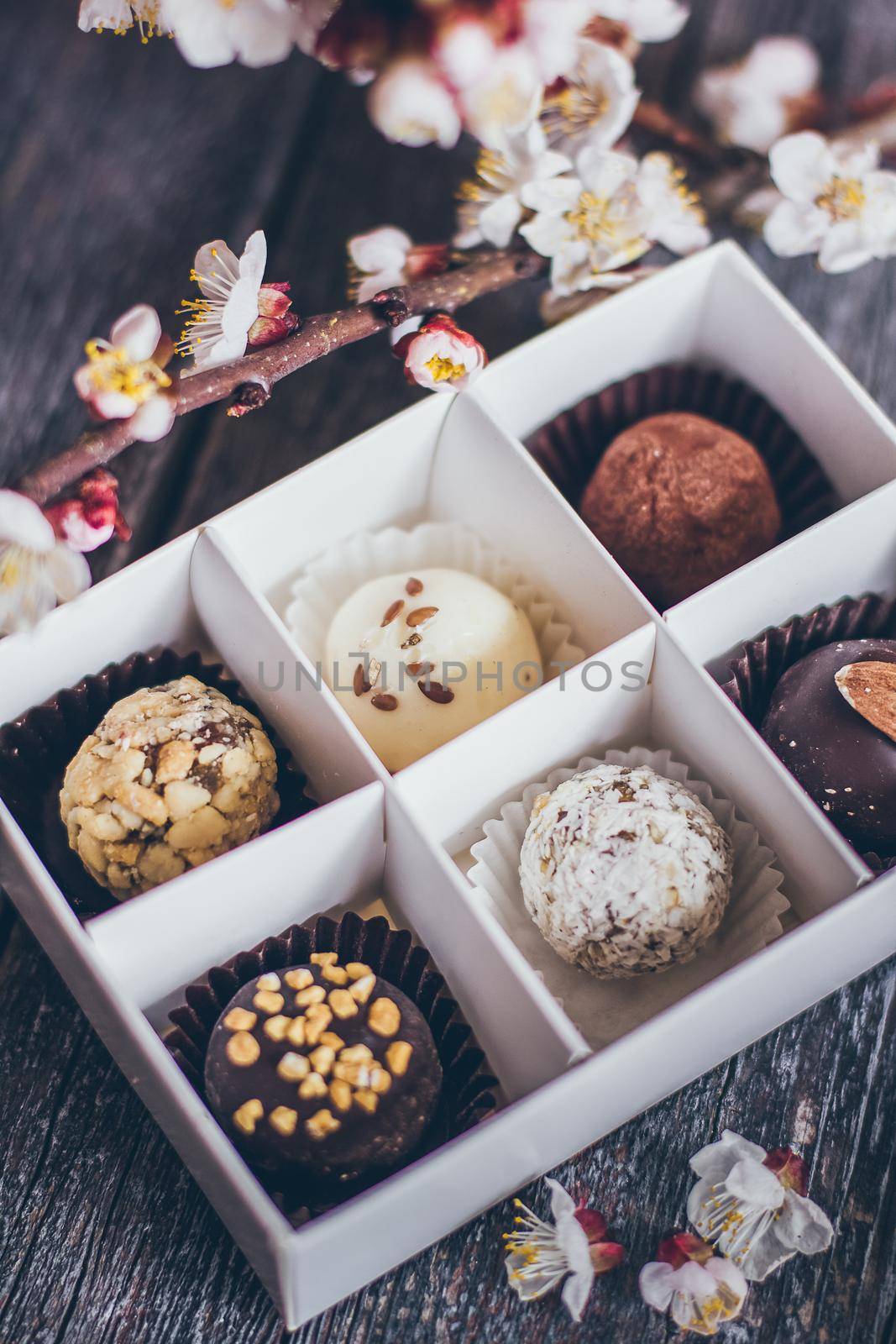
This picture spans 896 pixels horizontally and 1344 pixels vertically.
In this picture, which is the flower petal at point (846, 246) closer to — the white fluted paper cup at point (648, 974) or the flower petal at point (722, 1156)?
the white fluted paper cup at point (648, 974)

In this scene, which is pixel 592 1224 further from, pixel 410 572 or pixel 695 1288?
pixel 410 572

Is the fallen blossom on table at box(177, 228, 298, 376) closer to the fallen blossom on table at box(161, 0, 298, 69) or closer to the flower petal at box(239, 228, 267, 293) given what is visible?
the flower petal at box(239, 228, 267, 293)

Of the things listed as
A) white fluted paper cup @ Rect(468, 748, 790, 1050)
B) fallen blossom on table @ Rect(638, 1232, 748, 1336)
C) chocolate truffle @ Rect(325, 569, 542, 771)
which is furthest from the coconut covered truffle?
fallen blossom on table @ Rect(638, 1232, 748, 1336)

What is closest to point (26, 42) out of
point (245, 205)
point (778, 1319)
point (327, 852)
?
point (245, 205)

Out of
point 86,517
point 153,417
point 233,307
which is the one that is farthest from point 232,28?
point 86,517

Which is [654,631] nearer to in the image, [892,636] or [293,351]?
[892,636]

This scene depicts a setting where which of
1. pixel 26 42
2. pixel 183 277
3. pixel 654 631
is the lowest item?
pixel 654 631

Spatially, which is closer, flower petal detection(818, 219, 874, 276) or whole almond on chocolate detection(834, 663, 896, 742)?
whole almond on chocolate detection(834, 663, 896, 742)
